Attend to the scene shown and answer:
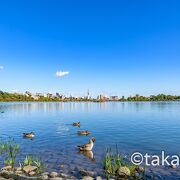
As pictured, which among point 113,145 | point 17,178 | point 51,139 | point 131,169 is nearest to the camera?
point 17,178

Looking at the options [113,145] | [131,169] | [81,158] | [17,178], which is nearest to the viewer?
[17,178]

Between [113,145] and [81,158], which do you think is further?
[113,145]

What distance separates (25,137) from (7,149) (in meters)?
10.2

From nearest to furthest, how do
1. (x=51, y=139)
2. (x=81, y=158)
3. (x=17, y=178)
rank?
(x=17, y=178), (x=81, y=158), (x=51, y=139)

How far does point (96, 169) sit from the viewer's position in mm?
20922

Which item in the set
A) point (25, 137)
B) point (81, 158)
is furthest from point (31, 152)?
point (25, 137)

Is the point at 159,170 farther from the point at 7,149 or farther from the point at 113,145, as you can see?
the point at 7,149

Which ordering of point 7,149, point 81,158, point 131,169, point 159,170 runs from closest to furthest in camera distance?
point 131,169
point 159,170
point 81,158
point 7,149

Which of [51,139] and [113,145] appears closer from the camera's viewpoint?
[113,145]

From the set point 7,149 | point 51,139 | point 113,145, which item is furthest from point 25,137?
point 113,145

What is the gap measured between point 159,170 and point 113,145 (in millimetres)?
11527

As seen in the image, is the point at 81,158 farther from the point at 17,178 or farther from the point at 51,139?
the point at 51,139

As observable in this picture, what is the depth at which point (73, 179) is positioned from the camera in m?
17.5

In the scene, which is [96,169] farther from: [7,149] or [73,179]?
[7,149]
